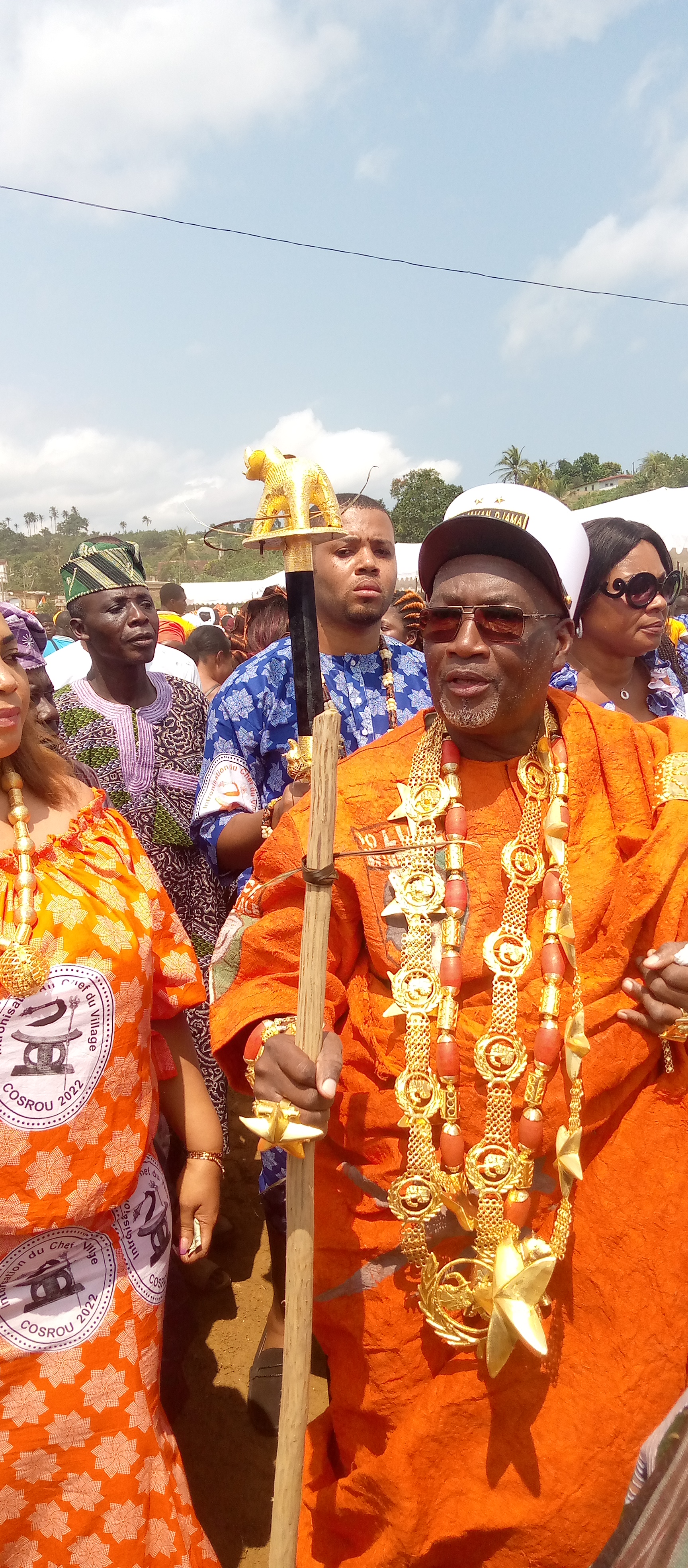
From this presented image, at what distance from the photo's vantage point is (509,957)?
5.70 ft

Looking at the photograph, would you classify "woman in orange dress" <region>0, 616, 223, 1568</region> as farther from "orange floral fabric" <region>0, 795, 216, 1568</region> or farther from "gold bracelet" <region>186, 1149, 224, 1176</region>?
"gold bracelet" <region>186, 1149, 224, 1176</region>

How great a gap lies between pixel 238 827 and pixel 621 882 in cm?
149

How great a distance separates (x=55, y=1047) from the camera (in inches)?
73.8

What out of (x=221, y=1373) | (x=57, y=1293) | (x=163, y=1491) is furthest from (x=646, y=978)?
(x=221, y=1373)

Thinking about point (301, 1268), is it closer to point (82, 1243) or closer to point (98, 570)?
point (82, 1243)

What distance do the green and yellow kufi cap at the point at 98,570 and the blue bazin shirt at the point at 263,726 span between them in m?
0.87

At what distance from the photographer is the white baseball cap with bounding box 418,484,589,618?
1.82 metres

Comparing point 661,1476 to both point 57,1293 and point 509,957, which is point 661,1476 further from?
point 57,1293

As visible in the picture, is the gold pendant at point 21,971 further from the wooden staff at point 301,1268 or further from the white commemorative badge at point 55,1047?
the wooden staff at point 301,1268

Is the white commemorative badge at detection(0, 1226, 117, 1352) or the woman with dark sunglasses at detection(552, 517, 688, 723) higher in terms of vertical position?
the woman with dark sunglasses at detection(552, 517, 688, 723)

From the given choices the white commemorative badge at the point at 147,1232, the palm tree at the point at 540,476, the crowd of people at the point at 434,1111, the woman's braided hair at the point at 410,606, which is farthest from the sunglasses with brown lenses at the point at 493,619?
the palm tree at the point at 540,476

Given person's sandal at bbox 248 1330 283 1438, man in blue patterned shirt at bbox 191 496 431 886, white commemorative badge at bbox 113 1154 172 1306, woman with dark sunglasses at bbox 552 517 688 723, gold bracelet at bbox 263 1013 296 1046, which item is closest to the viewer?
gold bracelet at bbox 263 1013 296 1046

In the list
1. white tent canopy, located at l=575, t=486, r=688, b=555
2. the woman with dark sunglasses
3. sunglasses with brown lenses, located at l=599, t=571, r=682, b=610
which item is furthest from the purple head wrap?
white tent canopy, located at l=575, t=486, r=688, b=555

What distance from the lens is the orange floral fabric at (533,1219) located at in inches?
69.5
